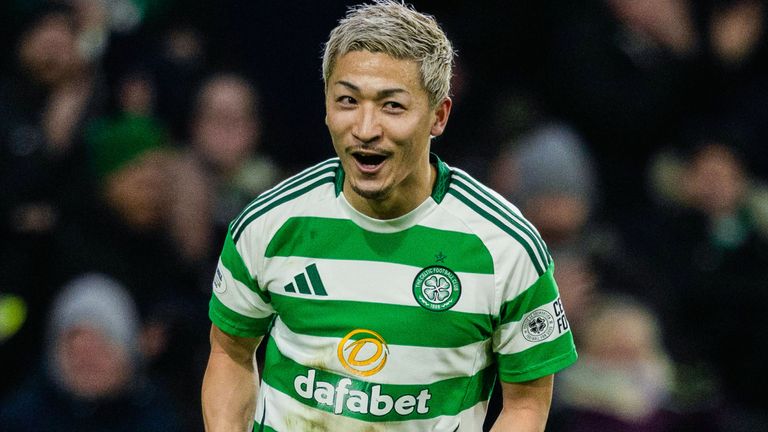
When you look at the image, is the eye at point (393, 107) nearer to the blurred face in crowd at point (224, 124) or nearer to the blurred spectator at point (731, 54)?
the blurred face in crowd at point (224, 124)

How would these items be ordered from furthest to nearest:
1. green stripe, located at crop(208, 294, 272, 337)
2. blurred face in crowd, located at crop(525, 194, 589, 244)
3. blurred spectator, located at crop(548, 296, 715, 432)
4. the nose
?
blurred face in crowd, located at crop(525, 194, 589, 244) → blurred spectator, located at crop(548, 296, 715, 432) → green stripe, located at crop(208, 294, 272, 337) → the nose

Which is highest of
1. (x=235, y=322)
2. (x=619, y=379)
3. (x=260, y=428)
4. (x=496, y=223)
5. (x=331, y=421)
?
(x=496, y=223)

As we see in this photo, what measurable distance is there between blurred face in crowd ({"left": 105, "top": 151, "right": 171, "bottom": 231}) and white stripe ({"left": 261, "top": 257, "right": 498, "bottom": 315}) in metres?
2.51

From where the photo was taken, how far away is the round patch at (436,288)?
2.84 meters

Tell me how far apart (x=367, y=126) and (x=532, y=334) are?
0.63 meters

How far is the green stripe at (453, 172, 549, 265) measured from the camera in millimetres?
2861

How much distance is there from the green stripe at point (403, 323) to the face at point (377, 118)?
0.89ft

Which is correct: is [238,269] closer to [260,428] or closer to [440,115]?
[260,428]

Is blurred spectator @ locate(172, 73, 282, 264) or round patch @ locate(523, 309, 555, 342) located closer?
round patch @ locate(523, 309, 555, 342)

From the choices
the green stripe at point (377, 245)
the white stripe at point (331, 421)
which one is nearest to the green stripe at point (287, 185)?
the green stripe at point (377, 245)

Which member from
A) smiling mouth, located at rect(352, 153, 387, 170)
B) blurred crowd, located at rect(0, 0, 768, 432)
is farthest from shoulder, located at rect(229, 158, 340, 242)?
blurred crowd, located at rect(0, 0, 768, 432)

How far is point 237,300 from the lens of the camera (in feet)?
9.93

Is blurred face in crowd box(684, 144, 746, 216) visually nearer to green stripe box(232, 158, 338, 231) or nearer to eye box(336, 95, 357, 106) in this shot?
green stripe box(232, 158, 338, 231)

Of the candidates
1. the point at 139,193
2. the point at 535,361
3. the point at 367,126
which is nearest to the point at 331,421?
the point at 535,361
